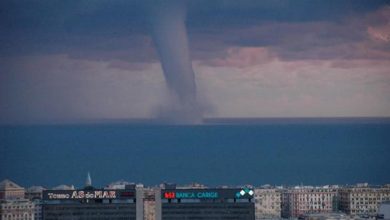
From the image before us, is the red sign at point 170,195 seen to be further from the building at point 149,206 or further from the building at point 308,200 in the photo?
the building at point 308,200

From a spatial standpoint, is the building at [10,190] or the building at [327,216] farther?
the building at [10,190]

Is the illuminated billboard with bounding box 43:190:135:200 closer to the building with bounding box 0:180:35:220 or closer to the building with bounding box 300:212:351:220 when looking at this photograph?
the building with bounding box 0:180:35:220

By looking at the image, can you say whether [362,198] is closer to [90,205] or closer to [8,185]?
[8,185]

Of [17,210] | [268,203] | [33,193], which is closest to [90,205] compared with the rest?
[17,210]

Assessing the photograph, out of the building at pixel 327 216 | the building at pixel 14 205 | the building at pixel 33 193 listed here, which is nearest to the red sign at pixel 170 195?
the building at pixel 14 205

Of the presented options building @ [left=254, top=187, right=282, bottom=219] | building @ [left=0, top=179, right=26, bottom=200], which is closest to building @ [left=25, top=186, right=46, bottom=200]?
building @ [left=0, top=179, right=26, bottom=200]
